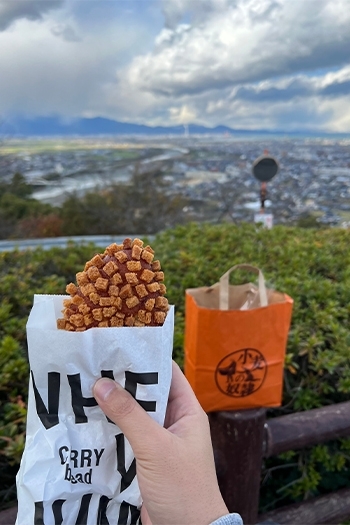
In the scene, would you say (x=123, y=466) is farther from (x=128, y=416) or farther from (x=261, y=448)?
(x=261, y=448)

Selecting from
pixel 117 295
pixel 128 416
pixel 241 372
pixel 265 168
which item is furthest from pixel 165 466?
pixel 265 168

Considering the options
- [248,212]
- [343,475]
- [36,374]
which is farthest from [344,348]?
[248,212]

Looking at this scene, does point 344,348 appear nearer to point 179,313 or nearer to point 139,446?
point 179,313

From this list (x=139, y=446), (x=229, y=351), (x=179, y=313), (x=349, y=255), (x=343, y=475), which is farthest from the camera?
(x=349, y=255)

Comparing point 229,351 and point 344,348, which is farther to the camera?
point 344,348

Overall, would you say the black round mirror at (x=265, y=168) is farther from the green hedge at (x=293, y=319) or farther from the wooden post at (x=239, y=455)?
the wooden post at (x=239, y=455)

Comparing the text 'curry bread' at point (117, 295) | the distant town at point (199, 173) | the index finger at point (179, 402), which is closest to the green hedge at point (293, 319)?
the index finger at point (179, 402)
